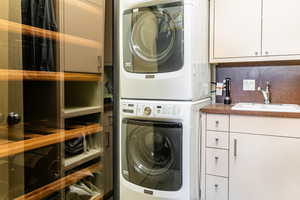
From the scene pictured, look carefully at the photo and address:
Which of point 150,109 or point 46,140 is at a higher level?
point 150,109

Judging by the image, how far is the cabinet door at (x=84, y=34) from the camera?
67.2 inches

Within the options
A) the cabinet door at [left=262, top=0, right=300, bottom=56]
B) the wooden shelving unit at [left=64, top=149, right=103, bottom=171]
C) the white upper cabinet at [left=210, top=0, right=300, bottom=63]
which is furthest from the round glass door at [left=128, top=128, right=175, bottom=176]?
the cabinet door at [left=262, top=0, right=300, bottom=56]

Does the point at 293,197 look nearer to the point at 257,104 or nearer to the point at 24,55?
the point at 257,104

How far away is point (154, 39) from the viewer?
74.5 inches

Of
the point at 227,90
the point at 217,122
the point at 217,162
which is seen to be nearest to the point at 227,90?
the point at 227,90

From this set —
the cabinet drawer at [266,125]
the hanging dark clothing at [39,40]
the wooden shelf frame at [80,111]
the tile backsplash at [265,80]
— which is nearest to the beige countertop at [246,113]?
the cabinet drawer at [266,125]

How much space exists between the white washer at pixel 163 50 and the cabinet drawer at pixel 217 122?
0.70ft

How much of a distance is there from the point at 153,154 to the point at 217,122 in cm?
59

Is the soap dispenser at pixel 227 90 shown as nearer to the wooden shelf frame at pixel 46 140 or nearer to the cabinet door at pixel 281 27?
the cabinet door at pixel 281 27

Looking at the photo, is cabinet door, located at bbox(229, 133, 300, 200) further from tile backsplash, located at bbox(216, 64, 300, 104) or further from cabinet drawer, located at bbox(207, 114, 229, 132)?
tile backsplash, located at bbox(216, 64, 300, 104)

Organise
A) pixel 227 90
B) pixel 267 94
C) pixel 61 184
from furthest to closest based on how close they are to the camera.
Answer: pixel 227 90 < pixel 267 94 < pixel 61 184

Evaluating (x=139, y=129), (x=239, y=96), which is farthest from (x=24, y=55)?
(x=239, y=96)

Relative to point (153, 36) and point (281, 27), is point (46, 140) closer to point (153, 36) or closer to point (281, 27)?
point (153, 36)

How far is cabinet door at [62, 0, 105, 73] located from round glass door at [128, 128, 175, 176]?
0.68 meters
